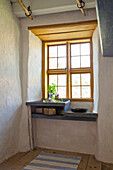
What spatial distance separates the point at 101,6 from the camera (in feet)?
4.10

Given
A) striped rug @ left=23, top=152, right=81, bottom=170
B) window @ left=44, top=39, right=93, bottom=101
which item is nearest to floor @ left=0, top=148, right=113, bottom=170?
striped rug @ left=23, top=152, right=81, bottom=170

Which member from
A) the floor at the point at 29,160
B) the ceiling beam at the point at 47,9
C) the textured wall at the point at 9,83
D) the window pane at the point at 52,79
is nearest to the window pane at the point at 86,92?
the window pane at the point at 52,79

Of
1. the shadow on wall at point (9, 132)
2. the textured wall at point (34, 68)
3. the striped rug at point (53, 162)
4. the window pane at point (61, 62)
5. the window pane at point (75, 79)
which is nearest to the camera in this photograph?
the striped rug at point (53, 162)

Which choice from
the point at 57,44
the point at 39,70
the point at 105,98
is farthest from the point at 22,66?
the point at 105,98

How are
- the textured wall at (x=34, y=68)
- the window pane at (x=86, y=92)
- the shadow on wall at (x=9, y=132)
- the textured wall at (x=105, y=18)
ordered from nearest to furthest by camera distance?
the textured wall at (x=105, y=18) < the shadow on wall at (x=9, y=132) < the textured wall at (x=34, y=68) < the window pane at (x=86, y=92)

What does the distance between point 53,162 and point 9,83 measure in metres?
1.62

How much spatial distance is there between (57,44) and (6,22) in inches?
58.3

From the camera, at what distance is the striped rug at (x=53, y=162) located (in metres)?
2.45

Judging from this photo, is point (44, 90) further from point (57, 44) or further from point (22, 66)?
point (57, 44)

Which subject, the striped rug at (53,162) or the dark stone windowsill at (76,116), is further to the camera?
the dark stone windowsill at (76,116)

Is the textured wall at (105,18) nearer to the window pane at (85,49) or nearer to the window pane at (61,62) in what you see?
the window pane at (85,49)

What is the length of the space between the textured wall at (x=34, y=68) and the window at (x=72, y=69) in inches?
12.3

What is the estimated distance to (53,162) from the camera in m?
2.62

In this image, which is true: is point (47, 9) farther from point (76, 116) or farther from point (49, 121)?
point (49, 121)
